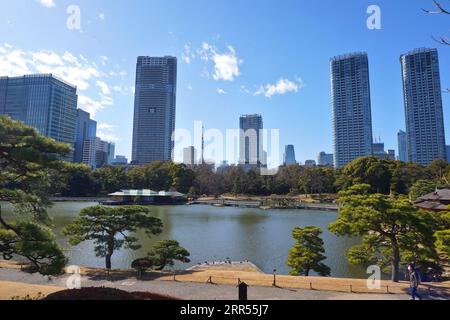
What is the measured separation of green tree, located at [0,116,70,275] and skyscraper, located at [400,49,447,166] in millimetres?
89173

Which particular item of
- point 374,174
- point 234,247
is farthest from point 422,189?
point 234,247

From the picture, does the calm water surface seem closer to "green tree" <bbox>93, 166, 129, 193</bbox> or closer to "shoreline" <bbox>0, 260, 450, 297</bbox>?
"shoreline" <bbox>0, 260, 450, 297</bbox>

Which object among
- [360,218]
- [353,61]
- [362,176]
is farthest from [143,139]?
[360,218]

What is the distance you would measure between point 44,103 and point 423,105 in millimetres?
94304

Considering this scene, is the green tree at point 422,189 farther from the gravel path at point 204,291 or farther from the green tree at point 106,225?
the green tree at point 106,225

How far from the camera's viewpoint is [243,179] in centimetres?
6456

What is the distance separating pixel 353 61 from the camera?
84.3 metres

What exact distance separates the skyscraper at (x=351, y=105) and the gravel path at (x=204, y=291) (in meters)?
84.6

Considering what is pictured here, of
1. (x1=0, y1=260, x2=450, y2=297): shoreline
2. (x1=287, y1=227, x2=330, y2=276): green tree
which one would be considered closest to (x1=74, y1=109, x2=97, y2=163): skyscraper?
(x1=0, y1=260, x2=450, y2=297): shoreline

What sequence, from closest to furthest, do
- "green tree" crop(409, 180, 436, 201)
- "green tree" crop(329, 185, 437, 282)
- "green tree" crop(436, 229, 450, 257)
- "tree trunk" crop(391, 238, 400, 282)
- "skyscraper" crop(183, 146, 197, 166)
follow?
"green tree" crop(436, 229, 450, 257), "green tree" crop(329, 185, 437, 282), "tree trunk" crop(391, 238, 400, 282), "green tree" crop(409, 180, 436, 201), "skyscraper" crop(183, 146, 197, 166)

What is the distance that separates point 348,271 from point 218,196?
50.8 m

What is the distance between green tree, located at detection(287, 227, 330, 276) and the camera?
510 inches
